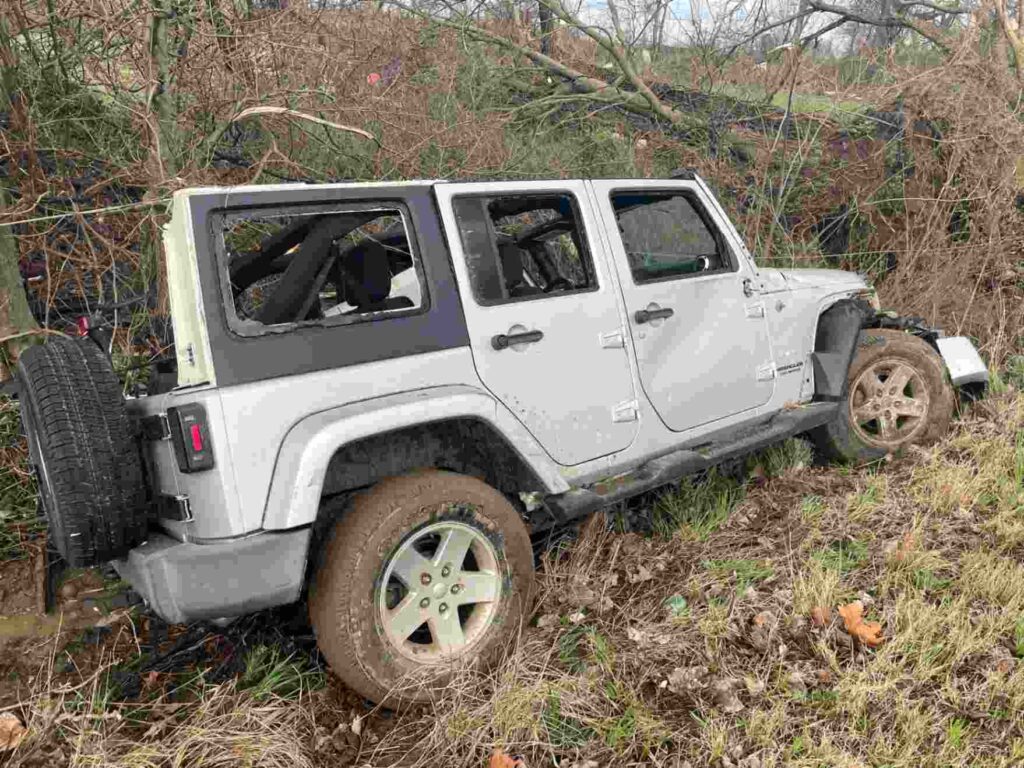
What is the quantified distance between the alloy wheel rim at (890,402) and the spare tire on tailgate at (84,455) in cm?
352

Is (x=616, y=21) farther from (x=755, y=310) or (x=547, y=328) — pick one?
(x=547, y=328)

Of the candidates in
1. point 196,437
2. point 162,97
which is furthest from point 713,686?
point 162,97

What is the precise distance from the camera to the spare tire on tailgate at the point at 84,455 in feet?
7.14

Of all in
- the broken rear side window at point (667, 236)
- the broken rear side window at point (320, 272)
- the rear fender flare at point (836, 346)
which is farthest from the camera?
the rear fender flare at point (836, 346)

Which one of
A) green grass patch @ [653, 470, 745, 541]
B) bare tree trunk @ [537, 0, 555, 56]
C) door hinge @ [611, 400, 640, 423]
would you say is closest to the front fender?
door hinge @ [611, 400, 640, 423]

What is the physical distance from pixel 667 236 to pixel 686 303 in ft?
1.50

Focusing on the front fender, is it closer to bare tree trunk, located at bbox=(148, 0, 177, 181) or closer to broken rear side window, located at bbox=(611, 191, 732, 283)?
broken rear side window, located at bbox=(611, 191, 732, 283)

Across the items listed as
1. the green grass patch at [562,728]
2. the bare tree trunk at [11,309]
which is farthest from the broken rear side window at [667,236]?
the bare tree trunk at [11,309]

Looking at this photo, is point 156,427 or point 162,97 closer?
point 156,427

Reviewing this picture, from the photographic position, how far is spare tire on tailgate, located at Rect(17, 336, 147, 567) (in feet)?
7.14

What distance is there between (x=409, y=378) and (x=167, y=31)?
316 centimetres

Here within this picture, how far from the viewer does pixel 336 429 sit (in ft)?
7.41

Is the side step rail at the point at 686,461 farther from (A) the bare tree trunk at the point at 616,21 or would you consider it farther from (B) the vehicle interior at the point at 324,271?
(A) the bare tree trunk at the point at 616,21

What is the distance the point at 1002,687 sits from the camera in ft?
7.33
